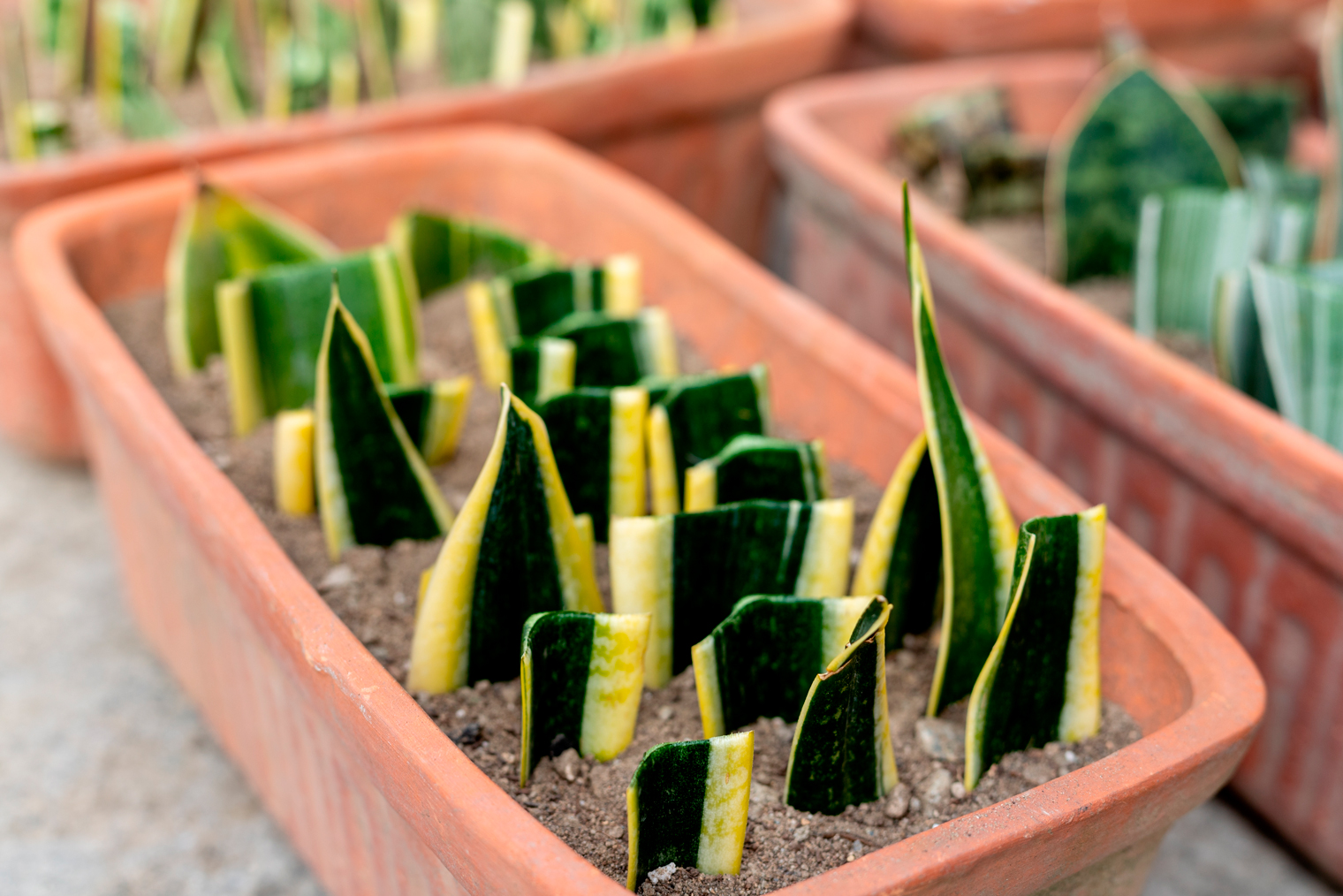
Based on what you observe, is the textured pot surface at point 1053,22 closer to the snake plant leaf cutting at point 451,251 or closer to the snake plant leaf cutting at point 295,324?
the snake plant leaf cutting at point 451,251

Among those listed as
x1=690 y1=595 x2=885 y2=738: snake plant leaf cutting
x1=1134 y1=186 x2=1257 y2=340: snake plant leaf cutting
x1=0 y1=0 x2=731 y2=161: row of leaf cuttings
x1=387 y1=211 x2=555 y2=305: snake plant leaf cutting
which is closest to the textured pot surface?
x1=0 y1=0 x2=731 y2=161: row of leaf cuttings

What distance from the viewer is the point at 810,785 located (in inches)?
20.3

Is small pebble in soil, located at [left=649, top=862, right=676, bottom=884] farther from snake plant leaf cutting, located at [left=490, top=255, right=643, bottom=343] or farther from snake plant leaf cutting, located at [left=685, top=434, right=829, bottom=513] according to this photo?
snake plant leaf cutting, located at [left=490, top=255, right=643, bottom=343]

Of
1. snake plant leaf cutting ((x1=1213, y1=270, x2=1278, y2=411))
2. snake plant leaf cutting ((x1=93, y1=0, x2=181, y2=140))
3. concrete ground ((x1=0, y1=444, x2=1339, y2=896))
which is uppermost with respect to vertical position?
snake plant leaf cutting ((x1=93, y1=0, x2=181, y2=140))

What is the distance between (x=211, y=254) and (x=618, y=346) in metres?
0.26

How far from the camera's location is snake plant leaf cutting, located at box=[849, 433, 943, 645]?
0.57 m

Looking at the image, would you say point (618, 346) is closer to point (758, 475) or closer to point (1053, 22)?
point (758, 475)

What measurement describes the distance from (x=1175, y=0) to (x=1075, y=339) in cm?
67

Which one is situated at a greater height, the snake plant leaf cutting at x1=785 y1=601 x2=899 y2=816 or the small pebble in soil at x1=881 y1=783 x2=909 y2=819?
the snake plant leaf cutting at x1=785 y1=601 x2=899 y2=816

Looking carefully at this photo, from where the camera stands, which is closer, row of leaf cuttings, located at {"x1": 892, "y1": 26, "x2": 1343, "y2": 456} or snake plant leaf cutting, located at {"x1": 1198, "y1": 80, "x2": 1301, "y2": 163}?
row of leaf cuttings, located at {"x1": 892, "y1": 26, "x2": 1343, "y2": 456}

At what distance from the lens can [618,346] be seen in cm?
71

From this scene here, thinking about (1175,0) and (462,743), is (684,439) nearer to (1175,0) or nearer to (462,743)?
(462,743)

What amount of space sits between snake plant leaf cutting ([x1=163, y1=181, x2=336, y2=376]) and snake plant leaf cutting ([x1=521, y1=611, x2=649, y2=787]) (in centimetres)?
37

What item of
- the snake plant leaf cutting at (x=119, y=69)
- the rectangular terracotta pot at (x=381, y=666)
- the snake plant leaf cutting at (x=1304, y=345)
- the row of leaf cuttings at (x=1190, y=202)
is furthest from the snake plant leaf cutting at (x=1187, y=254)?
the snake plant leaf cutting at (x=119, y=69)
